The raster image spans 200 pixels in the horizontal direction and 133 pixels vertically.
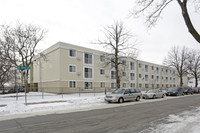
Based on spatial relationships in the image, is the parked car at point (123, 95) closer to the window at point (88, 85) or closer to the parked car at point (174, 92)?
the parked car at point (174, 92)

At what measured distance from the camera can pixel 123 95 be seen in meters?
16.6

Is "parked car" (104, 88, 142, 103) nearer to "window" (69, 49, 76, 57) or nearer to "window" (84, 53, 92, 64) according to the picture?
"window" (69, 49, 76, 57)

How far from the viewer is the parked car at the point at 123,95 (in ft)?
52.7

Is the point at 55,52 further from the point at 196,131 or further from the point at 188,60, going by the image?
the point at 188,60

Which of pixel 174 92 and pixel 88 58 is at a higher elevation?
pixel 88 58

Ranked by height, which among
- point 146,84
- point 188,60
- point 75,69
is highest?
A: point 188,60

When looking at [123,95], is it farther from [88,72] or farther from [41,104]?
[88,72]

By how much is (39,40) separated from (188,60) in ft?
140

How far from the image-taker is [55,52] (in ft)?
92.7

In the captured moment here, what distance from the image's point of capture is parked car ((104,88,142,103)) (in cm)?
1608

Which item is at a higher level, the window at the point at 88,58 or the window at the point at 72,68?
the window at the point at 88,58

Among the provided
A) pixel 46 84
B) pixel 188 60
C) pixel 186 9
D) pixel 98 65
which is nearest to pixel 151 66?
pixel 188 60

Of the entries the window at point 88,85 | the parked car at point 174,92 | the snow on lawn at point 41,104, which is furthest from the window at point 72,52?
the parked car at point 174,92

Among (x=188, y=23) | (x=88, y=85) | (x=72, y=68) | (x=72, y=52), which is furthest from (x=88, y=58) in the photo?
(x=188, y=23)
